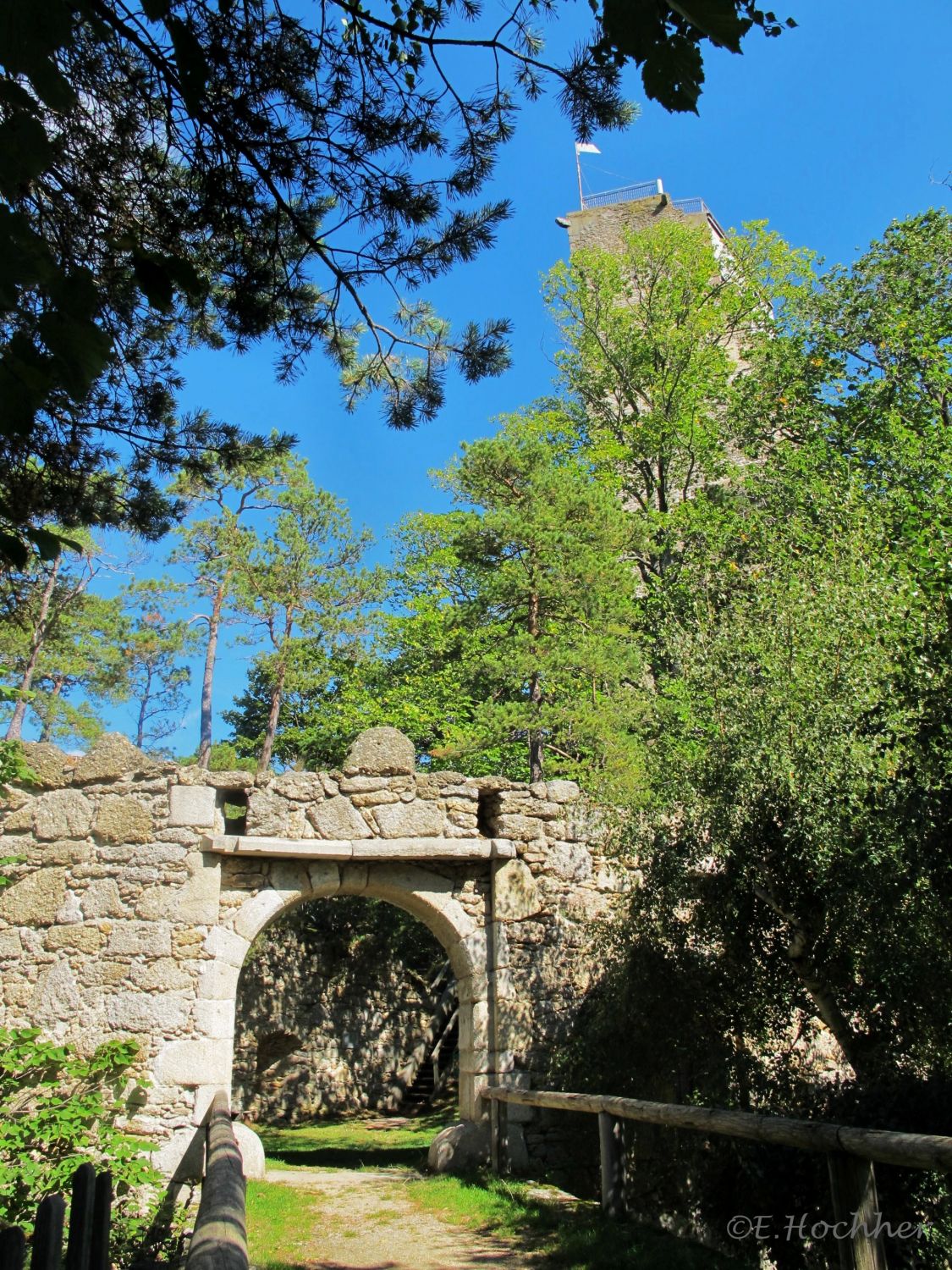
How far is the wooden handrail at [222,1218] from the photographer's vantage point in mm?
2346

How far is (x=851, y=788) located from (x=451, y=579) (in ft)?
47.7

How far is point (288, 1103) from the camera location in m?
14.4

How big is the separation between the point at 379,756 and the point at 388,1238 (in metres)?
3.65

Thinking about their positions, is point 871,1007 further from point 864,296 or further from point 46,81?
point 864,296

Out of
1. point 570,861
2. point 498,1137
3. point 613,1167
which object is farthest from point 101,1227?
point 570,861

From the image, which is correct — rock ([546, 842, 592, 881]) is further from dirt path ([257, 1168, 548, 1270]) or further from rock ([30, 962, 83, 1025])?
rock ([30, 962, 83, 1025])

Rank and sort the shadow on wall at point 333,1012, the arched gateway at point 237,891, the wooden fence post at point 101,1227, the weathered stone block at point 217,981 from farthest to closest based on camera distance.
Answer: the shadow on wall at point 333,1012 < the weathered stone block at point 217,981 < the arched gateway at point 237,891 < the wooden fence post at point 101,1227

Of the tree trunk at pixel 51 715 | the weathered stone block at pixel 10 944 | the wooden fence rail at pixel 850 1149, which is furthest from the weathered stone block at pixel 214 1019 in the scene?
the tree trunk at pixel 51 715

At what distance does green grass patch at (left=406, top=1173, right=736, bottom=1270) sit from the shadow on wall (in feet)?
25.3

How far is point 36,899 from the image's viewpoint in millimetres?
7707

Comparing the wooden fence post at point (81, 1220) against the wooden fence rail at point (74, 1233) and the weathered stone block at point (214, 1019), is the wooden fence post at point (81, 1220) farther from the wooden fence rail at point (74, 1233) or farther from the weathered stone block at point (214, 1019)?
the weathered stone block at point (214, 1019)

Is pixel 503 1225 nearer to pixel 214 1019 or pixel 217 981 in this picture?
pixel 214 1019

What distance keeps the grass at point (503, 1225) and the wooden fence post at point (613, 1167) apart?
11 cm

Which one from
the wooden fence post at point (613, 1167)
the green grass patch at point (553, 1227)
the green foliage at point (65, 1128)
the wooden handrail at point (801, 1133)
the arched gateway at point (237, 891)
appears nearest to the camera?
the wooden handrail at point (801, 1133)
